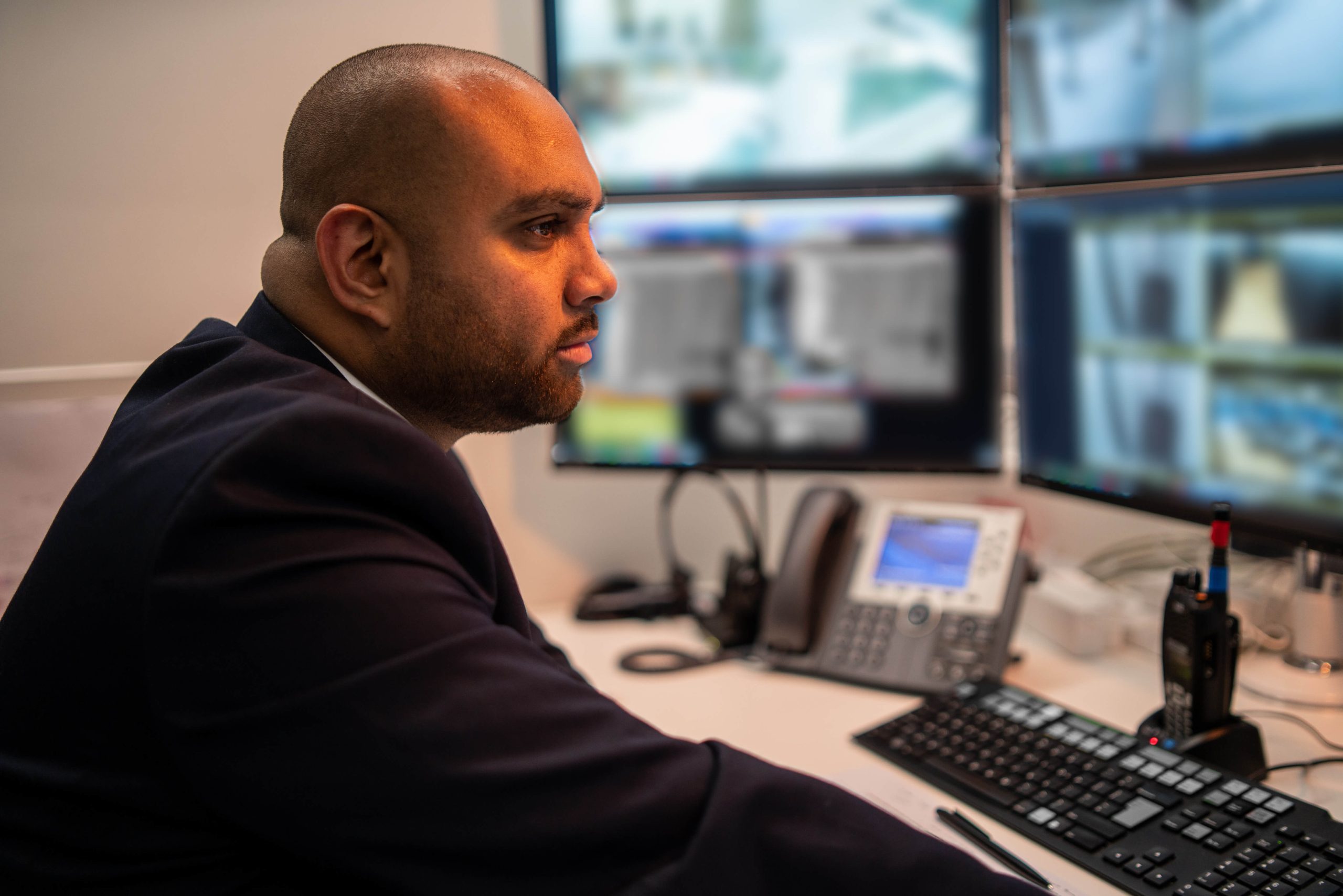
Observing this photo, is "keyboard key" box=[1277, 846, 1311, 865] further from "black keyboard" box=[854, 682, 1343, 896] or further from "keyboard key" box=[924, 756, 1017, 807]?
"keyboard key" box=[924, 756, 1017, 807]

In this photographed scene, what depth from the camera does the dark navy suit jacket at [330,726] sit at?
2.02ft

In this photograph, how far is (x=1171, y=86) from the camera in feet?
3.98

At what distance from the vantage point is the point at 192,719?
2.07 feet

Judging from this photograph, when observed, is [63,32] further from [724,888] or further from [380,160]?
[724,888]

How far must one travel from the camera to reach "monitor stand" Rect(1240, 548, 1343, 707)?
122 cm

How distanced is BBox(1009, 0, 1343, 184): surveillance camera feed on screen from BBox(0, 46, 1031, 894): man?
808mm

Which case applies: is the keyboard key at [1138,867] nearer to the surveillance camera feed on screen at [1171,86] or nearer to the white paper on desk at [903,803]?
the white paper on desk at [903,803]

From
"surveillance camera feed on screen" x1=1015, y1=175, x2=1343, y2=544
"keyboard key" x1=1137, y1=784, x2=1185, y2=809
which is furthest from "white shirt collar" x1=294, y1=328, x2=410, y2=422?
"surveillance camera feed on screen" x1=1015, y1=175, x2=1343, y2=544

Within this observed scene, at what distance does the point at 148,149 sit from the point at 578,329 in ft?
2.75

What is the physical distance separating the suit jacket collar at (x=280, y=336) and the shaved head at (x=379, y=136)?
75 mm

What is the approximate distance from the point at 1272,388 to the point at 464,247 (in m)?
0.84

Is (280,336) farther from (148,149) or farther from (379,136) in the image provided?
(148,149)

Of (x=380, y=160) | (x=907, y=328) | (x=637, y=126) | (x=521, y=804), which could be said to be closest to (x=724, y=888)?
(x=521, y=804)

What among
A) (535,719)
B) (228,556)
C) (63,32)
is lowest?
(535,719)
